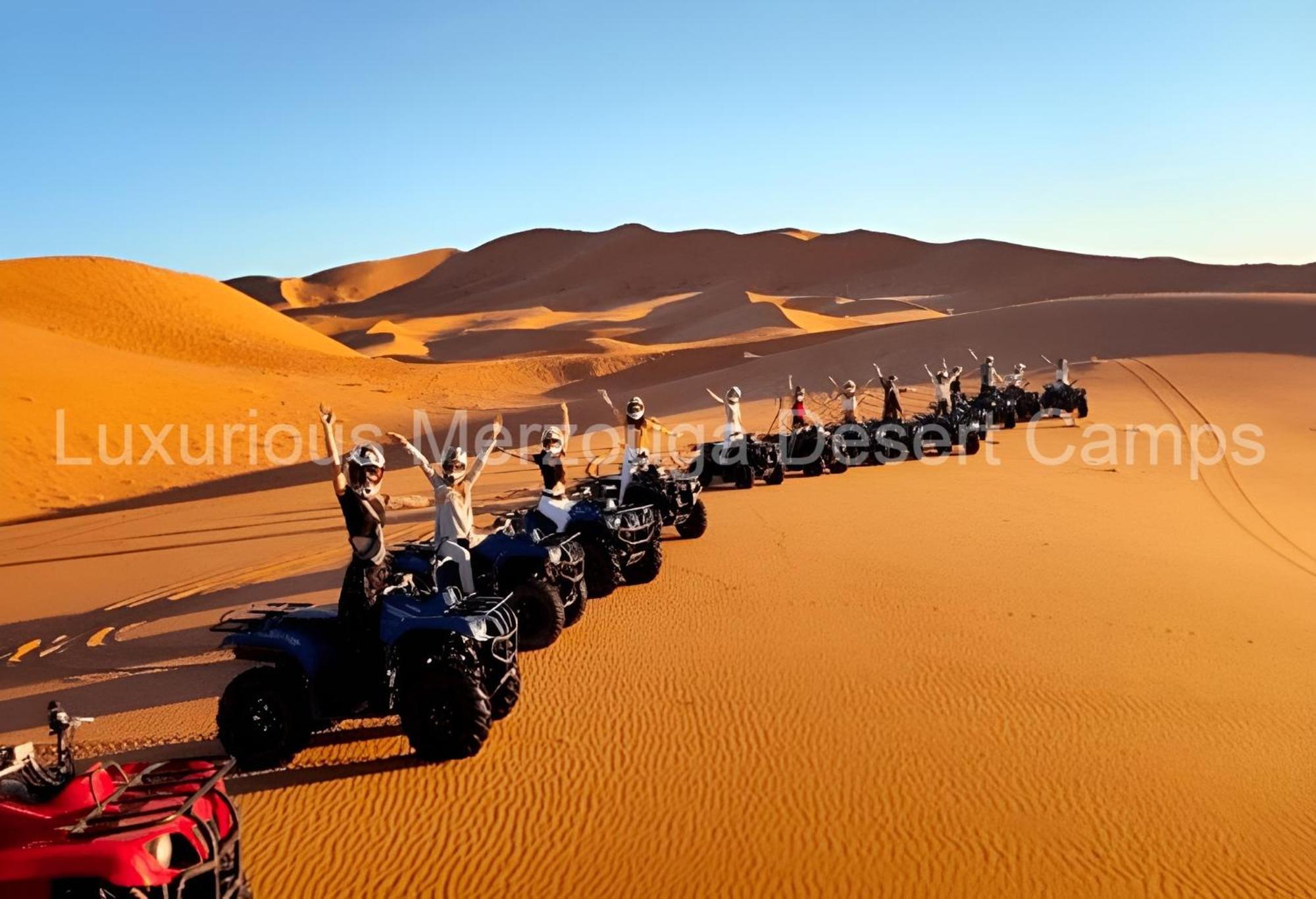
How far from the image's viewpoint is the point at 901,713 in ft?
24.5

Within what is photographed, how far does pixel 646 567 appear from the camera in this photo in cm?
1134

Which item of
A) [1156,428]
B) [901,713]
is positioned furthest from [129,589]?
[1156,428]

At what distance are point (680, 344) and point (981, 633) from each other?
55431 mm

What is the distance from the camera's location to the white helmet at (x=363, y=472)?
645 cm

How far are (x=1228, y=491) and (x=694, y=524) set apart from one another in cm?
1084

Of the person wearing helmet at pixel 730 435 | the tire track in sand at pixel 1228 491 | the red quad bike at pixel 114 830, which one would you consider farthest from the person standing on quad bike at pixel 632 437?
the tire track in sand at pixel 1228 491

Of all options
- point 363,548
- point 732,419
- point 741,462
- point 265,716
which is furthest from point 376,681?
point 741,462

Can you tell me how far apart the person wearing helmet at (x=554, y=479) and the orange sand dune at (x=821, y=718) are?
3.67 feet

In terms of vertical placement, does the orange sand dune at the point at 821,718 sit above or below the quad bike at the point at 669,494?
below

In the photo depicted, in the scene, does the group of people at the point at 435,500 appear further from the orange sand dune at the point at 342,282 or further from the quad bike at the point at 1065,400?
the orange sand dune at the point at 342,282

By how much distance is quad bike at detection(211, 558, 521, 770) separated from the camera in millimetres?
6480

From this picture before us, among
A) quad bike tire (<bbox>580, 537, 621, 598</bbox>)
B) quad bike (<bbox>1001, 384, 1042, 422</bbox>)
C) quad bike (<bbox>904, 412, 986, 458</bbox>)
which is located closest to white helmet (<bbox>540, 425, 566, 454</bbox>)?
quad bike tire (<bbox>580, 537, 621, 598</bbox>)

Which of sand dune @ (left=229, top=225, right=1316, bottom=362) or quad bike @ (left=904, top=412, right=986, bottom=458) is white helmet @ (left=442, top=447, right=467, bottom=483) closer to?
quad bike @ (left=904, top=412, right=986, bottom=458)

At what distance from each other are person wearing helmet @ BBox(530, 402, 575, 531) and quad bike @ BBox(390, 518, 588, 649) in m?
0.54
